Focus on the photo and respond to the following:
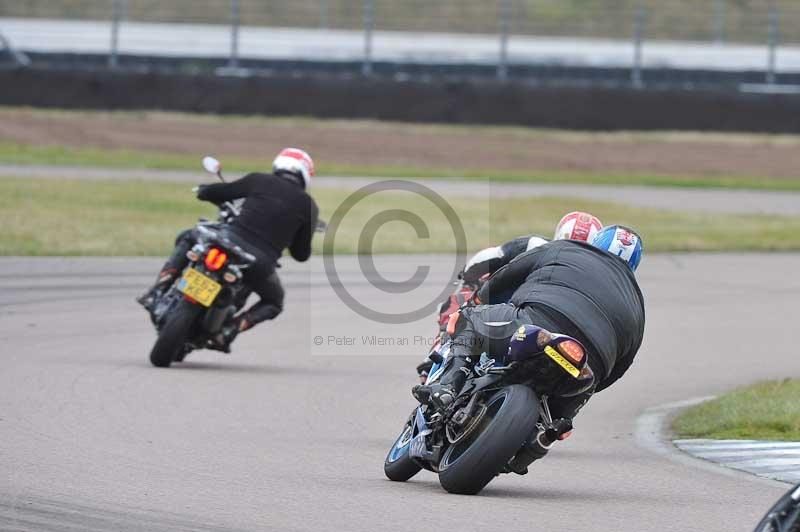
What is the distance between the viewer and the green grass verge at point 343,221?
1836 cm

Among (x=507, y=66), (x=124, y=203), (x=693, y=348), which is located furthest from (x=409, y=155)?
(x=693, y=348)

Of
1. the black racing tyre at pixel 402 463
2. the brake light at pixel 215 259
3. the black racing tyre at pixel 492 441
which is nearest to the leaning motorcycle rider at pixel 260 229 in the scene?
the brake light at pixel 215 259

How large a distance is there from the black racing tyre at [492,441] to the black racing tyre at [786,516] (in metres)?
1.63

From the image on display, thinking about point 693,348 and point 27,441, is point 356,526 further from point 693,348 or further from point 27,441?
point 693,348

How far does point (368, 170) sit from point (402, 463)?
19535 mm

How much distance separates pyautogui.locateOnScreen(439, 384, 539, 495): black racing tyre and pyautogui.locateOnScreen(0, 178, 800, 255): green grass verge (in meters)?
11.3

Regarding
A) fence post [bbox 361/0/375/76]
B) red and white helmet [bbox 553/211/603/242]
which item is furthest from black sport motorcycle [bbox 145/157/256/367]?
fence post [bbox 361/0/375/76]

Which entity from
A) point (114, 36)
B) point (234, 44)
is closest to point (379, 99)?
point (234, 44)

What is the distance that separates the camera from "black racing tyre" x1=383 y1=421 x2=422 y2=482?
275 inches

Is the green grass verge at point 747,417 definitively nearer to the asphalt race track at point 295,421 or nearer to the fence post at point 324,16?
the asphalt race track at point 295,421

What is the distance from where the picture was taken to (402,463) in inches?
277

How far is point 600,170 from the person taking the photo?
27984 mm

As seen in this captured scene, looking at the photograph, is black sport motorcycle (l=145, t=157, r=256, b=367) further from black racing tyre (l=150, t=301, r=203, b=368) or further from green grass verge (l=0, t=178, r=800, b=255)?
green grass verge (l=0, t=178, r=800, b=255)

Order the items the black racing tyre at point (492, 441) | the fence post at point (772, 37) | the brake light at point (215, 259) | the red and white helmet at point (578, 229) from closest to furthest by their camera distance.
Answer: the black racing tyre at point (492, 441) → the red and white helmet at point (578, 229) → the brake light at point (215, 259) → the fence post at point (772, 37)
